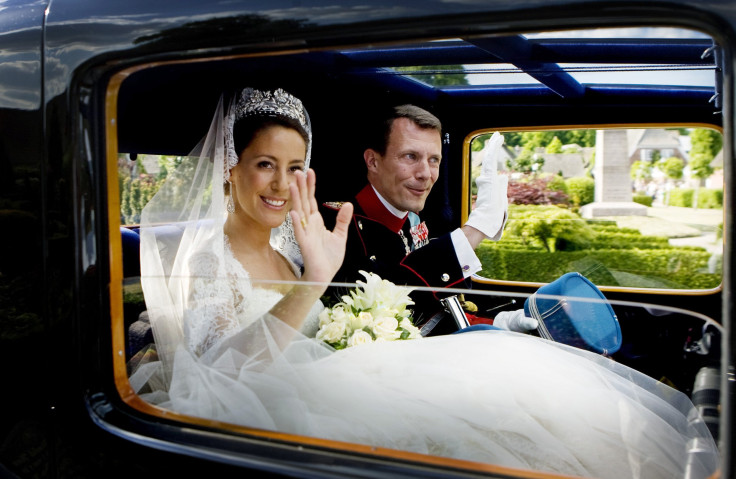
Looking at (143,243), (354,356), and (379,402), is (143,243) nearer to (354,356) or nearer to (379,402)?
(354,356)

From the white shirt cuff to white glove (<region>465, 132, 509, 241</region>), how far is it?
19cm

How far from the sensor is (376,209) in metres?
2.76

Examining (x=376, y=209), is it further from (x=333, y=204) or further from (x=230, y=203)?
(x=230, y=203)

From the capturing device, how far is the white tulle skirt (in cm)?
131

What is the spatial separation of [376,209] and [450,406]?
147cm

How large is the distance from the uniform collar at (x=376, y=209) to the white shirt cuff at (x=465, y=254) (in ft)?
0.88

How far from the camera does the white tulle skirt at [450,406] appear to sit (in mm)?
1313

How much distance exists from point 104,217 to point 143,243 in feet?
1.80

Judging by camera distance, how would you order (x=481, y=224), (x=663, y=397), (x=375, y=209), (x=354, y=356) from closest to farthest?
(x=354, y=356) → (x=663, y=397) → (x=375, y=209) → (x=481, y=224)

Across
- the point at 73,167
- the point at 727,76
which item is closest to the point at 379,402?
the point at 73,167

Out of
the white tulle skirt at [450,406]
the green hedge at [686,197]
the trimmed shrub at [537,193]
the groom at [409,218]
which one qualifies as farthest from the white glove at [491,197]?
the white tulle skirt at [450,406]

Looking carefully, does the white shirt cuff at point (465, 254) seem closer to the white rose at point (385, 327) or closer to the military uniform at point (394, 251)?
the military uniform at point (394, 251)

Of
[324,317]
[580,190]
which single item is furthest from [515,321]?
[324,317]

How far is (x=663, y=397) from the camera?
181 centimetres
